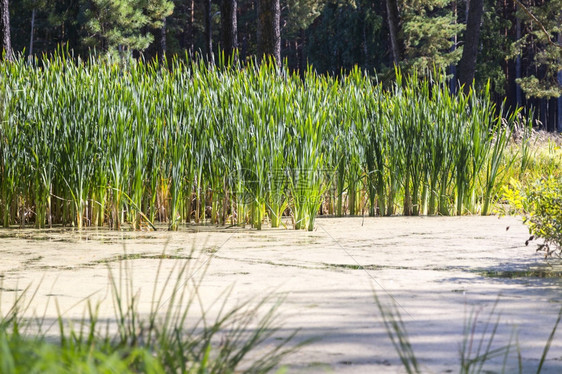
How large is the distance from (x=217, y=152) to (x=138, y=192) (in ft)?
2.31

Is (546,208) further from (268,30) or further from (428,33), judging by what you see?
(428,33)

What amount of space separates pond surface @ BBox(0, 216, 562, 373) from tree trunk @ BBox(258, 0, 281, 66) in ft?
14.6

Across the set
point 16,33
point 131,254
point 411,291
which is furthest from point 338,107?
point 16,33

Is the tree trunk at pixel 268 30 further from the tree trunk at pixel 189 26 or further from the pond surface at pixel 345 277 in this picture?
the tree trunk at pixel 189 26

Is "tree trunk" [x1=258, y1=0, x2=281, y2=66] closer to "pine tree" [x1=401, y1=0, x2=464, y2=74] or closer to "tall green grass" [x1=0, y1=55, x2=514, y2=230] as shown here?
"tall green grass" [x1=0, y1=55, x2=514, y2=230]

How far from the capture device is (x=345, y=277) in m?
3.56

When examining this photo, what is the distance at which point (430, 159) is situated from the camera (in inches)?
270

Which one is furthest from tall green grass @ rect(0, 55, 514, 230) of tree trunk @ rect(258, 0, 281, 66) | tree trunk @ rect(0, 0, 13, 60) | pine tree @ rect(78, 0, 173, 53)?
pine tree @ rect(78, 0, 173, 53)

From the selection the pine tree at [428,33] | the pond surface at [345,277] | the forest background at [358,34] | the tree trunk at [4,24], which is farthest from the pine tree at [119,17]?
the pond surface at [345,277]

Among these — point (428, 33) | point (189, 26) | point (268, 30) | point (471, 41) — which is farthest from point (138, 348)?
point (189, 26)

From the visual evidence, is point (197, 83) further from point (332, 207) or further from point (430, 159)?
point (430, 159)

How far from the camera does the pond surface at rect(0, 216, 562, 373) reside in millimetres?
2270

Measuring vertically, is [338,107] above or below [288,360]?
above

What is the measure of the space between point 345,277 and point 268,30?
7038mm
